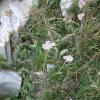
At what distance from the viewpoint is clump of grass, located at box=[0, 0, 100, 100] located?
3689 mm

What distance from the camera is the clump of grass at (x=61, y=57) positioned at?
145 inches

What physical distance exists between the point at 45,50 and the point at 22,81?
40 centimetres

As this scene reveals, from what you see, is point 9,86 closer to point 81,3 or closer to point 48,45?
point 48,45

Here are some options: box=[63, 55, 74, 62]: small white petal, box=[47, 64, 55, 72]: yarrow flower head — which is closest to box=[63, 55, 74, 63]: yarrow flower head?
box=[63, 55, 74, 62]: small white petal

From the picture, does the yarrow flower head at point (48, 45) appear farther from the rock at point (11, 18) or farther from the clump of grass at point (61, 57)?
the rock at point (11, 18)

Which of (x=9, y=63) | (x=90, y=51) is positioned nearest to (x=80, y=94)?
(x=90, y=51)

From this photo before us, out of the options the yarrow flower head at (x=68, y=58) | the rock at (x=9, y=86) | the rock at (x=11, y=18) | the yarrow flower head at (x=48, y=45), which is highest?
A: the rock at (x=11, y=18)

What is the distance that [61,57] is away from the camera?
3.93 m

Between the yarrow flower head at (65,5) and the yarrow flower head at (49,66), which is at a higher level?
the yarrow flower head at (65,5)

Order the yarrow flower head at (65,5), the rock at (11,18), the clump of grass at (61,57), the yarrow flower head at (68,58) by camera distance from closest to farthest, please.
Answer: the clump of grass at (61,57) < the yarrow flower head at (68,58) < the rock at (11,18) < the yarrow flower head at (65,5)

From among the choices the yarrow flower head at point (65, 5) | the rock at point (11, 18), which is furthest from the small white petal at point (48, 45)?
the yarrow flower head at point (65, 5)

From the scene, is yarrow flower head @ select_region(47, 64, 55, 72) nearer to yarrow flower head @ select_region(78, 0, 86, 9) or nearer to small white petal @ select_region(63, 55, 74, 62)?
small white petal @ select_region(63, 55, 74, 62)

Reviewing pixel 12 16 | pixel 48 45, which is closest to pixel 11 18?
pixel 12 16

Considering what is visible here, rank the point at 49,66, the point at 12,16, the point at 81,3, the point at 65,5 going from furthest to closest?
the point at 65,5
the point at 12,16
the point at 81,3
the point at 49,66
